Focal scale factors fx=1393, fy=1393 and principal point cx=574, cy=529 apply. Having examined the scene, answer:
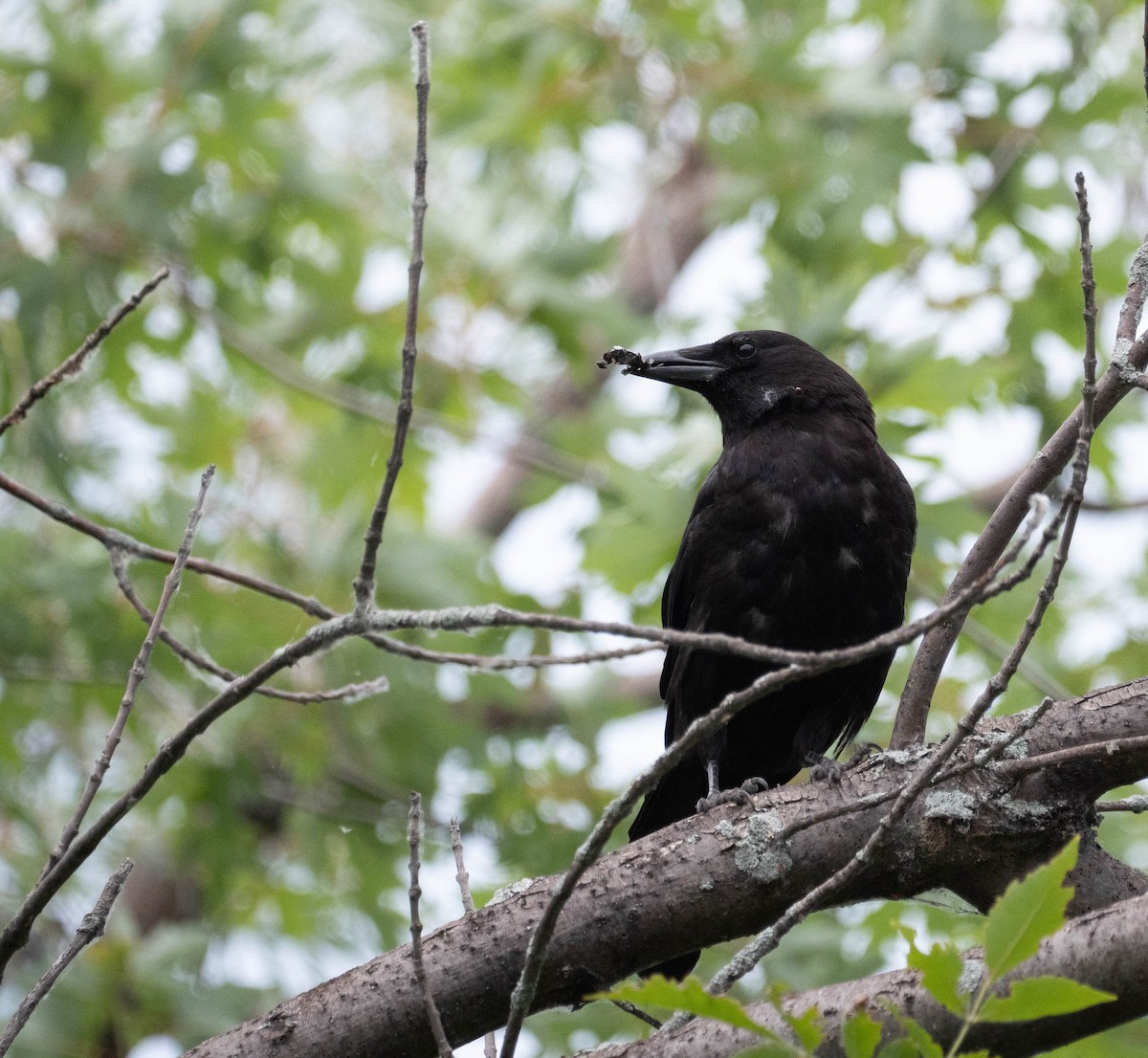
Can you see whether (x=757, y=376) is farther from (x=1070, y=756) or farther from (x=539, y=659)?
(x=539, y=659)

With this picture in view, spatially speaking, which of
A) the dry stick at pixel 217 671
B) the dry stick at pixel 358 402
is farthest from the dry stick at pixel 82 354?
the dry stick at pixel 358 402

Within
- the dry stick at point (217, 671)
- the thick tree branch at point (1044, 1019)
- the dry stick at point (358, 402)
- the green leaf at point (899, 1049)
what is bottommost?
the green leaf at point (899, 1049)

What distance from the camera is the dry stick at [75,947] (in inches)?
74.5

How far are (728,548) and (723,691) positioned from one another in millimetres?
364

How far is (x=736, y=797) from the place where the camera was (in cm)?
248

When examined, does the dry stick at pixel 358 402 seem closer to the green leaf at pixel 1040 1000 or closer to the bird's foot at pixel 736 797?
the bird's foot at pixel 736 797

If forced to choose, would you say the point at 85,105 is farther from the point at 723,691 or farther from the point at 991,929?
the point at 991,929

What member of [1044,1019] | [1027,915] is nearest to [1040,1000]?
[1027,915]

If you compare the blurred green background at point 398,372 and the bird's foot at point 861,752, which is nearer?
the bird's foot at point 861,752

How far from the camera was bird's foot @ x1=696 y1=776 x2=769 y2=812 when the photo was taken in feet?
7.64

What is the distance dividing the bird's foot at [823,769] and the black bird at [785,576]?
0.02 meters

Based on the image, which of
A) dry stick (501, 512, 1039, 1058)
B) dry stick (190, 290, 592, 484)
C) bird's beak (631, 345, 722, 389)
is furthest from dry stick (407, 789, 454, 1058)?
dry stick (190, 290, 592, 484)

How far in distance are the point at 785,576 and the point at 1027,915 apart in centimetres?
204

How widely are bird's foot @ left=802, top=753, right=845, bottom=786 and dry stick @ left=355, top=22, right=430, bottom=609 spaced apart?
951 millimetres
